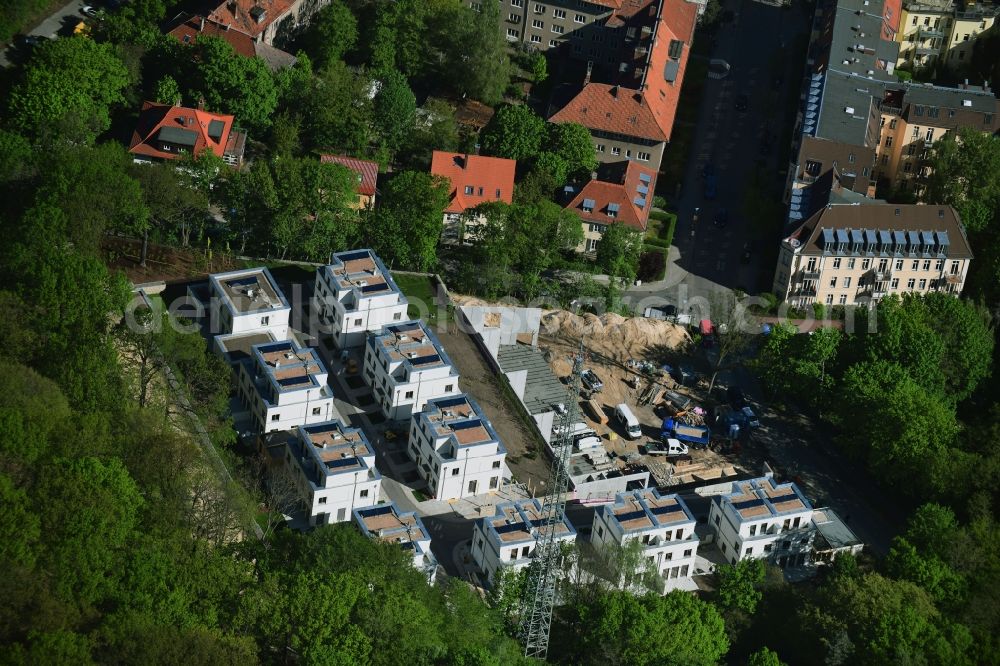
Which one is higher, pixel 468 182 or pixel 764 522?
pixel 468 182

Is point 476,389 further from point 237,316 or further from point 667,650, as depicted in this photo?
point 667,650

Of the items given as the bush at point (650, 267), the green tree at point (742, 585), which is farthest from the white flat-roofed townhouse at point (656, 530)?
the bush at point (650, 267)

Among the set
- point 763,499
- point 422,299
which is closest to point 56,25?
point 422,299

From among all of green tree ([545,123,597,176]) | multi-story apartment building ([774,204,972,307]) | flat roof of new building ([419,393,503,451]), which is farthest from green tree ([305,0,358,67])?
flat roof of new building ([419,393,503,451])

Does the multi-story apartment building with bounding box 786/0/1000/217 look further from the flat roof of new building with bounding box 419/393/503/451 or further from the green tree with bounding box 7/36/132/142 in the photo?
the green tree with bounding box 7/36/132/142

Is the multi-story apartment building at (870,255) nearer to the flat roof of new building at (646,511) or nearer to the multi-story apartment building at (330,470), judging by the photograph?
the flat roof of new building at (646,511)

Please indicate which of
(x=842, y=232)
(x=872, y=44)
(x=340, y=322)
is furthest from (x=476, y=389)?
(x=872, y=44)

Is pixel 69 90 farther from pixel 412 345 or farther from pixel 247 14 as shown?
pixel 412 345

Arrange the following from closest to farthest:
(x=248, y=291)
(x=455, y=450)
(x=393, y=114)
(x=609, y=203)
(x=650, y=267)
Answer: (x=455, y=450)
(x=248, y=291)
(x=650, y=267)
(x=609, y=203)
(x=393, y=114)
